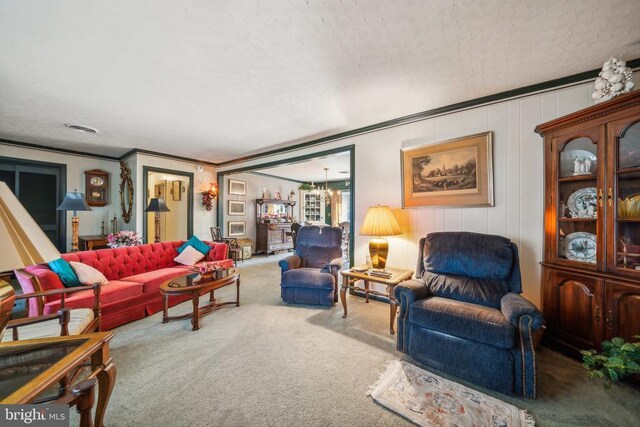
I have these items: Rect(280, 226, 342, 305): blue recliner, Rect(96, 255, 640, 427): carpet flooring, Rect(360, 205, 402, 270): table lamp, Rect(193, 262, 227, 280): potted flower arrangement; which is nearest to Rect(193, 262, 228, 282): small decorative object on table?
Rect(193, 262, 227, 280): potted flower arrangement

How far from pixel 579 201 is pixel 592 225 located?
22 centimetres

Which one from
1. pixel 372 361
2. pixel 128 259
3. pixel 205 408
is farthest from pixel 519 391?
pixel 128 259

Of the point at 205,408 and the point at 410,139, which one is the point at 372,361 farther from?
the point at 410,139

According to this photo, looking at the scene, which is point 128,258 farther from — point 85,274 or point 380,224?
point 380,224

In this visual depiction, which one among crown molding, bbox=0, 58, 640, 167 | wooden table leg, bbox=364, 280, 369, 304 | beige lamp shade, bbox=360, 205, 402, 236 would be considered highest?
crown molding, bbox=0, 58, 640, 167

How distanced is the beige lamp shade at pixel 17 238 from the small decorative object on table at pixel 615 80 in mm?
3512

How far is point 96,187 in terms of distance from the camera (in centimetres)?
523

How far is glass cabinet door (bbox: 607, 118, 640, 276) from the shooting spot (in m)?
1.80

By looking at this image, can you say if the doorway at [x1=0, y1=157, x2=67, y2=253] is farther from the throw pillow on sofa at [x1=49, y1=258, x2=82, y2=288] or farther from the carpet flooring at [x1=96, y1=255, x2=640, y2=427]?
the carpet flooring at [x1=96, y1=255, x2=640, y2=427]

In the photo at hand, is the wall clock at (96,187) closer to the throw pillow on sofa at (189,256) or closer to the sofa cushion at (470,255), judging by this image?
the throw pillow on sofa at (189,256)

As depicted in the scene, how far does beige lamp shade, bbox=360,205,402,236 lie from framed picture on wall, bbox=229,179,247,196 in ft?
15.8

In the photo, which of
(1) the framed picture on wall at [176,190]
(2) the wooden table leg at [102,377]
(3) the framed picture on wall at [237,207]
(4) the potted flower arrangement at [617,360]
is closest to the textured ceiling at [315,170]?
(3) the framed picture on wall at [237,207]

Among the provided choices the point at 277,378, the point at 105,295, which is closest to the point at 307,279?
the point at 277,378

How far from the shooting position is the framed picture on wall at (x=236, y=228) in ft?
21.8
